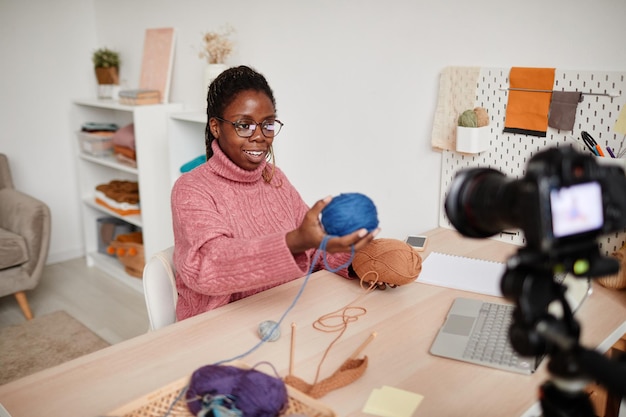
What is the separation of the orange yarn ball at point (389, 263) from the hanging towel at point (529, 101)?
592 mm

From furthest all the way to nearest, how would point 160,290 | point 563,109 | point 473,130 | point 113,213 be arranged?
1. point 113,213
2. point 473,130
3. point 563,109
4. point 160,290

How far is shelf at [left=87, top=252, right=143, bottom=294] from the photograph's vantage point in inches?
134

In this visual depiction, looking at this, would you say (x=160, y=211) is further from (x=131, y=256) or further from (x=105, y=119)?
(x=105, y=119)

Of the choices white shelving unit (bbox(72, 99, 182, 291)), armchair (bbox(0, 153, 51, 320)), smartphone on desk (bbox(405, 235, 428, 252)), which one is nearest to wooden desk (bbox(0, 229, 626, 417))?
smartphone on desk (bbox(405, 235, 428, 252))

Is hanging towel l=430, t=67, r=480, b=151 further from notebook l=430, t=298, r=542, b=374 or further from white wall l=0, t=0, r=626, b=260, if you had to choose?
notebook l=430, t=298, r=542, b=374

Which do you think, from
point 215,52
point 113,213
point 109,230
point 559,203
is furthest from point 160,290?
point 109,230

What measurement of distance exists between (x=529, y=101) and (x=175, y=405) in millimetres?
1317

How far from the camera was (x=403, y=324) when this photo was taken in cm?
132

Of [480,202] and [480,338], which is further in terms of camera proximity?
[480,338]

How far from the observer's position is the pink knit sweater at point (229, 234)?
1.30 m

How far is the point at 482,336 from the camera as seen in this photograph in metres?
1.25

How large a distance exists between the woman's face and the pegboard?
1.78ft

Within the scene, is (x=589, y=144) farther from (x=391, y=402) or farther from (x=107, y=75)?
(x=107, y=75)

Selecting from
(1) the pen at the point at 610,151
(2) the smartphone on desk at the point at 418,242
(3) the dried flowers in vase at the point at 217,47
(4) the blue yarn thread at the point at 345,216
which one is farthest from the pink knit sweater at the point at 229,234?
(3) the dried flowers in vase at the point at 217,47
